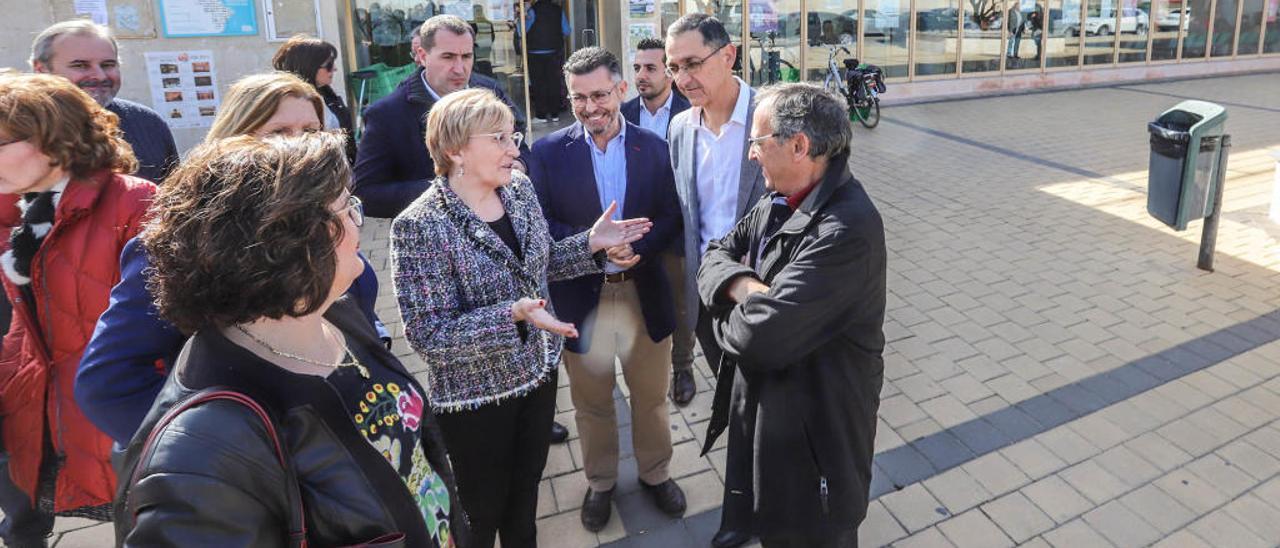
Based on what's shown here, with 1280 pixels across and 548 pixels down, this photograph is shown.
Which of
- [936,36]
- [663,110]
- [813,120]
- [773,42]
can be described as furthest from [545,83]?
[813,120]

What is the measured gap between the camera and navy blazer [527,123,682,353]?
3027 millimetres

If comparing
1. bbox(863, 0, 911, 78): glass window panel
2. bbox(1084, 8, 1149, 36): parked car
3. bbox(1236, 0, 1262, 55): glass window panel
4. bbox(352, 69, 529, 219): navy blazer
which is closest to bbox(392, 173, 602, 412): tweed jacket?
bbox(352, 69, 529, 219): navy blazer

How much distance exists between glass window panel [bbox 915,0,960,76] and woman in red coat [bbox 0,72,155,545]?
565 inches

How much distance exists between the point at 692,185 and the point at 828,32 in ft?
37.5

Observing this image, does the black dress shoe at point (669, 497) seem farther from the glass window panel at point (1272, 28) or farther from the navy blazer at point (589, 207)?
the glass window panel at point (1272, 28)

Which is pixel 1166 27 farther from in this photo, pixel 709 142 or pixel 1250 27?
pixel 709 142

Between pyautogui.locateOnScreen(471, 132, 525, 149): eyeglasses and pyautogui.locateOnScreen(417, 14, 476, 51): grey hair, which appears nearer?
pyautogui.locateOnScreen(471, 132, 525, 149): eyeglasses

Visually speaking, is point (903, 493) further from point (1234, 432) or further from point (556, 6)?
point (556, 6)

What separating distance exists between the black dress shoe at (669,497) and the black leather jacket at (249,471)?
1.84 metres

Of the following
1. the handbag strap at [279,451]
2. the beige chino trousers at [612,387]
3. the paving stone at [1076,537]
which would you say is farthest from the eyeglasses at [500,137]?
the paving stone at [1076,537]

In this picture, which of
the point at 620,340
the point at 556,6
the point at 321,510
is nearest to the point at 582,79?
the point at 620,340

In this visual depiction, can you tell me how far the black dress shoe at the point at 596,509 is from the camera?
3.04 m

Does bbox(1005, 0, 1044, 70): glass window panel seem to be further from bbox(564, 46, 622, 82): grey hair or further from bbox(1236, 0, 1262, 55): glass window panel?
bbox(564, 46, 622, 82): grey hair

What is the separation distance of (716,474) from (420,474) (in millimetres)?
2045
